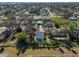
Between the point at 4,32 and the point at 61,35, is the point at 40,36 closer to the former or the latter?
the point at 61,35

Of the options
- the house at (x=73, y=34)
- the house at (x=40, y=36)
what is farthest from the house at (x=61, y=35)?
the house at (x=40, y=36)

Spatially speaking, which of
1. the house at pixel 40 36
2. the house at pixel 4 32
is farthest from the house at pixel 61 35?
the house at pixel 4 32

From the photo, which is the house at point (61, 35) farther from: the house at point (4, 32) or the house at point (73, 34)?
the house at point (4, 32)

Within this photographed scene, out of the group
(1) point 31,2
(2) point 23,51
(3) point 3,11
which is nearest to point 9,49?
(2) point 23,51

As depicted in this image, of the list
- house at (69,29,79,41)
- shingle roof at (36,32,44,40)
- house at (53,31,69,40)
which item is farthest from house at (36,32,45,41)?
house at (69,29,79,41)

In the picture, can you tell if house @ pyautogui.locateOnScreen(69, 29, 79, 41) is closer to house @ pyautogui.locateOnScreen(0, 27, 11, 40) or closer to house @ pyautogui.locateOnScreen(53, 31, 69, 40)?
house @ pyautogui.locateOnScreen(53, 31, 69, 40)

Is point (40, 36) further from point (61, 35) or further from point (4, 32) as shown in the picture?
point (4, 32)

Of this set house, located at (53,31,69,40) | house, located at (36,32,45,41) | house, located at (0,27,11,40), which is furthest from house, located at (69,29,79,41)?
house, located at (0,27,11,40)

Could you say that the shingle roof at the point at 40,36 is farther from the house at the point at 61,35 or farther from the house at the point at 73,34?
the house at the point at 73,34

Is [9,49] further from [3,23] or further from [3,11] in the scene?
[3,11]

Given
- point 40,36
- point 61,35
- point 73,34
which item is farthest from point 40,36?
point 73,34

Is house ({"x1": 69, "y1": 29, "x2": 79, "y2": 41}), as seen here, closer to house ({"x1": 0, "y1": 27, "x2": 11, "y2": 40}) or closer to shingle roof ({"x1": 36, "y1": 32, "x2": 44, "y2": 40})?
shingle roof ({"x1": 36, "y1": 32, "x2": 44, "y2": 40})
